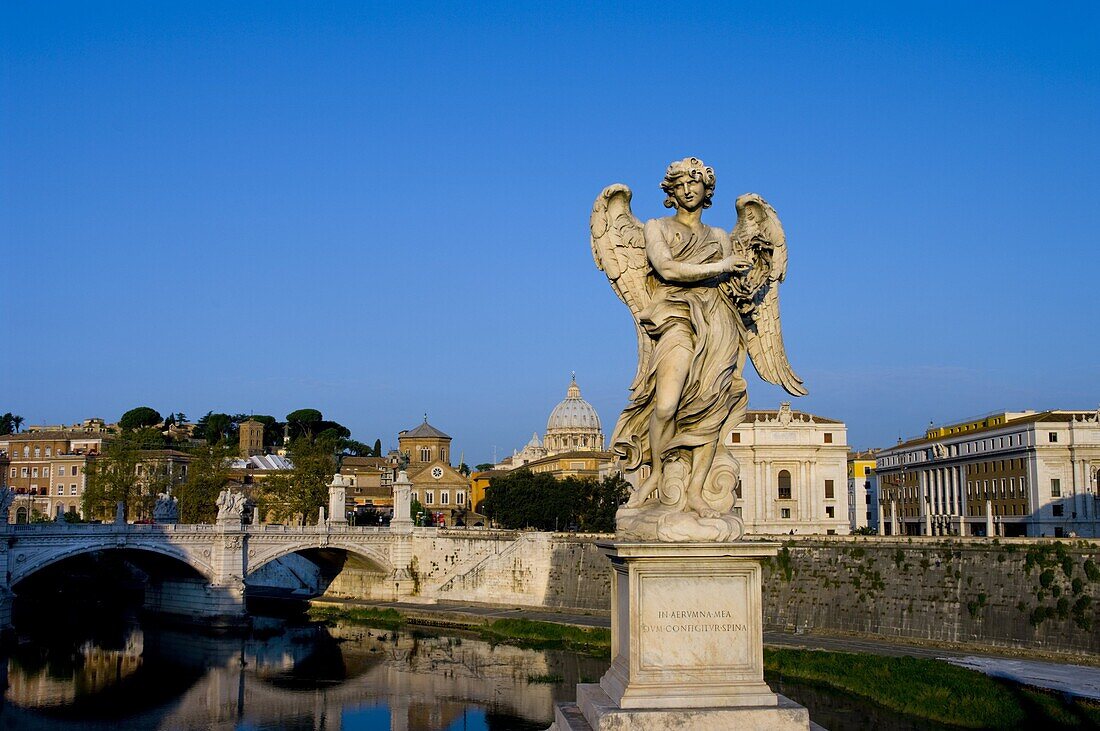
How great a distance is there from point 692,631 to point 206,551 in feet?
137

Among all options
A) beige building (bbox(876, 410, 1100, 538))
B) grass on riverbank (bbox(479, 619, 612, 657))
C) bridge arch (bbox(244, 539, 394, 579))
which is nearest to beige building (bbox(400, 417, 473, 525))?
bridge arch (bbox(244, 539, 394, 579))

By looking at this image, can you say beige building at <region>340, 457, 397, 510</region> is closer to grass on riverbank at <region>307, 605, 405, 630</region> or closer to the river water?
grass on riverbank at <region>307, 605, 405, 630</region>

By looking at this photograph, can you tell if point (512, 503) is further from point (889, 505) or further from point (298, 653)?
point (298, 653)

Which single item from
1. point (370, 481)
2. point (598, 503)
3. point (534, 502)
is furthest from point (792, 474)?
point (370, 481)

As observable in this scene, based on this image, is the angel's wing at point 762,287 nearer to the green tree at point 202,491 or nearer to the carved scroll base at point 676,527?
the carved scroll base at point 676,527

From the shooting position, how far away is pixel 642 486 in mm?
8406

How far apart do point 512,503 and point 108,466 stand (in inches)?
985

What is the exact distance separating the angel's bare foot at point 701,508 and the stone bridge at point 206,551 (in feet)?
125

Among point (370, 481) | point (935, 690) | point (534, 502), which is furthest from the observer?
point (370, 481)

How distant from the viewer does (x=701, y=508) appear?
7996mm

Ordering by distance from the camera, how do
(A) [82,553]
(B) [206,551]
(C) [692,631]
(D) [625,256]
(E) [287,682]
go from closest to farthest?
(C) [692,631] → (D) [625,256] → (E) [287,682] → (A) [82,553] → (B) [206,551]

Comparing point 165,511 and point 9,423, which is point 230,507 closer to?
point 165,511

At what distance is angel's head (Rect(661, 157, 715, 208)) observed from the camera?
8.38 meters

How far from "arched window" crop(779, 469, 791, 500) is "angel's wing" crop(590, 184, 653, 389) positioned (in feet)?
202
